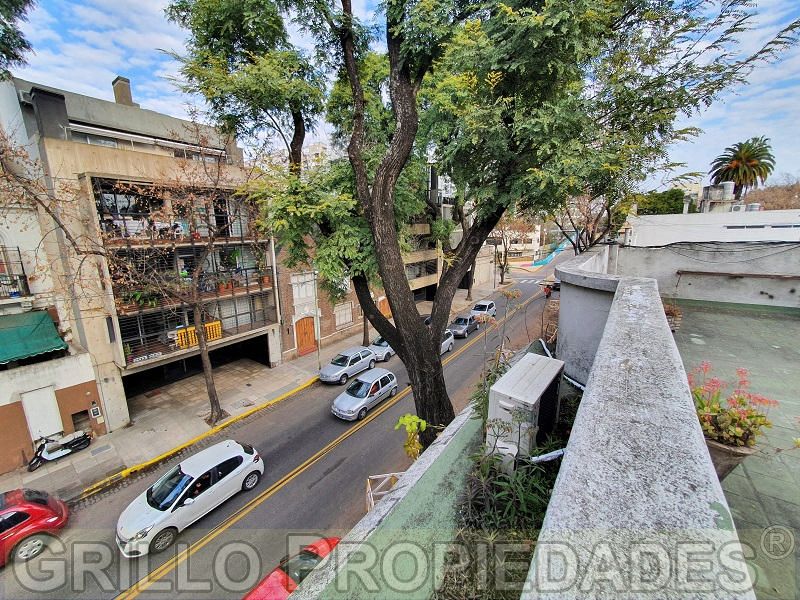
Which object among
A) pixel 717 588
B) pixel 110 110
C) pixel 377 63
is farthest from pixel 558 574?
pixel 110 110

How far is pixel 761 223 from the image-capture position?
44.2 ft

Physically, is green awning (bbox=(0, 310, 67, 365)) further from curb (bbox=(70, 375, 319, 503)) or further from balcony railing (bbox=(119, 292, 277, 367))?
curb (bbox=(70, 375, 319, 503))

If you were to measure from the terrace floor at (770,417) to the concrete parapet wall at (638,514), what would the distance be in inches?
62.9

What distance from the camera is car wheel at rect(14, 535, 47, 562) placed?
7.68 metres

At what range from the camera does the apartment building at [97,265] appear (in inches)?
422

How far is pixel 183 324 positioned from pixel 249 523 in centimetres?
869

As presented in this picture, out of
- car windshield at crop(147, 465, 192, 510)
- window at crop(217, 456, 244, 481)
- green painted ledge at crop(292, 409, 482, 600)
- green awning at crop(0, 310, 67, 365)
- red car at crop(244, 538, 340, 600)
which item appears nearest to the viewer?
green painted ledge at crop(292, 409, 482, 600)

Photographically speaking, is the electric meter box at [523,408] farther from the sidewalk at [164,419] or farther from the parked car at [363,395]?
the sidewalk at [164,419]

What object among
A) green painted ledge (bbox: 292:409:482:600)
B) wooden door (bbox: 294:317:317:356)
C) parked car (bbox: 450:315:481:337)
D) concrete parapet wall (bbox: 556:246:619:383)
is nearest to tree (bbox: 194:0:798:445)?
concrete parapet wall (bbox: 556:246:619:383)

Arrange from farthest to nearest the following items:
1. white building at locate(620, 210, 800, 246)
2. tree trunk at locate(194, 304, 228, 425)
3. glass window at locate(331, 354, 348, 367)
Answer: glass window at locate(331, 354, 348, 367) < white building at locate(620, 210, 800, 246) < tree trunk at locate(194, 304, 228, 425)

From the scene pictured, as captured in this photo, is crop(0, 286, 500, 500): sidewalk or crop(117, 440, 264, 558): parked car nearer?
crop(117, 440, 264, 558): parked car

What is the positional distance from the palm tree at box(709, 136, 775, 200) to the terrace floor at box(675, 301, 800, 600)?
24.0 metres

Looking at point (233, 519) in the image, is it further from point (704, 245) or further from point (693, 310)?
point (704, 245)

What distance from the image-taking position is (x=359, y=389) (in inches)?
522
